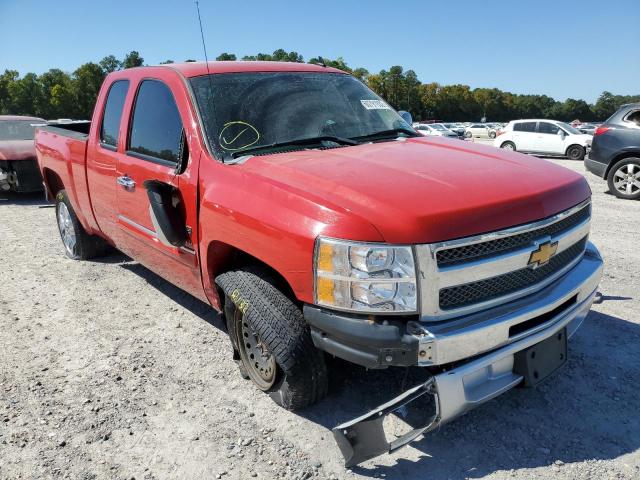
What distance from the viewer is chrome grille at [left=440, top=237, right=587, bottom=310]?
7.36ft

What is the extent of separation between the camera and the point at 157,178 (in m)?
3.35

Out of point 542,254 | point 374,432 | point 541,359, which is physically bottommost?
point 374,432

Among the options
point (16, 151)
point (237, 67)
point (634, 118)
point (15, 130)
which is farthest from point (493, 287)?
point (15, 130)

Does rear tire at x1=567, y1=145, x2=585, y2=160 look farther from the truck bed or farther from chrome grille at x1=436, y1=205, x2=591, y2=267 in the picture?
chrome grille at x1=436, y1=205, x2=591, y2=267

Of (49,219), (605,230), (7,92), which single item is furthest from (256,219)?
(7,92)

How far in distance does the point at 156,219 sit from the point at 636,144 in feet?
29.5

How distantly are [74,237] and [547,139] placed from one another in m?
18.2

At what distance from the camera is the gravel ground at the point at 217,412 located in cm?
247

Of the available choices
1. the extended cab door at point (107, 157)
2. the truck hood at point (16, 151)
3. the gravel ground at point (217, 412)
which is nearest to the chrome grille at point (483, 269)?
the gravel ground at point (217, 412)

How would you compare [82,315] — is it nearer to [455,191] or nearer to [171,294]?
[171,294]

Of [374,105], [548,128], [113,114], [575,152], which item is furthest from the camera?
[548,128]

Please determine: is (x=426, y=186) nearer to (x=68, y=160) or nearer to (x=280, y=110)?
(x=280, y=110)

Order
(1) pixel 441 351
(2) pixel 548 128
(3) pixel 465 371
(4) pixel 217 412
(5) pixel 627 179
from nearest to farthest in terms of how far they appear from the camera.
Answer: (1) pixel 441 351, (3) pixel 465 371, (4) pixel 217 412, (5) pixel 627 179, (2) pixel 548 128

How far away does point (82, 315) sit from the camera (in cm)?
431
